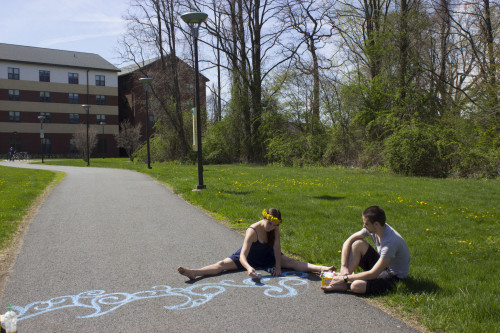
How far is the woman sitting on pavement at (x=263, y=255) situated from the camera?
17.2 feet

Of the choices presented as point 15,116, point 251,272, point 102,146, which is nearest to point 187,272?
point 251,272

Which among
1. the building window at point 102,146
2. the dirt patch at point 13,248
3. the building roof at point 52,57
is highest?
the building roof at point 52,57

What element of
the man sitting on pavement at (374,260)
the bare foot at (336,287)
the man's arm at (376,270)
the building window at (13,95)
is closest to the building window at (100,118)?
the building window at (13,95)

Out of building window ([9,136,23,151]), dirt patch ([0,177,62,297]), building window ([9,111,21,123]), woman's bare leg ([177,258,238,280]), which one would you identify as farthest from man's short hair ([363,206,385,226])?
building window ([9,111,21,123])

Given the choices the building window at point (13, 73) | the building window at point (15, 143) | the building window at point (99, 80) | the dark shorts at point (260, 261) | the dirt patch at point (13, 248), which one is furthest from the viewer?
the building window at point (99, 80)

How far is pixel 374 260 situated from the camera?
4887mm

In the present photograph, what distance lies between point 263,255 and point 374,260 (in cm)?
138

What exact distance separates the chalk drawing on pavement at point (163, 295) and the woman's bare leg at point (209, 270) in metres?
0.20

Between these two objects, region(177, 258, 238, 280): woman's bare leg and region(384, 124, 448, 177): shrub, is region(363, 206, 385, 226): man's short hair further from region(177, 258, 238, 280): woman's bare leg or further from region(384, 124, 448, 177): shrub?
region(384, 124, 448, 177): shrub

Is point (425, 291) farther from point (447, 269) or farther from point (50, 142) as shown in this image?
point (50, 142)

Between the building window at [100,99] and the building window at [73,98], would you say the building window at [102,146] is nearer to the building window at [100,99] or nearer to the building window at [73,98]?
the building window at [100,99]

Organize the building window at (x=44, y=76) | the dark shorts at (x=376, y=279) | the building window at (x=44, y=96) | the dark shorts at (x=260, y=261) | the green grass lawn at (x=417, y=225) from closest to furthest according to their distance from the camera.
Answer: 1. the green grass lawn at (x=417, y=225)
2. the dark shorts at (x=376, y=279)
3. the dark shorts at (x=260, y=261)
4. the building window at (x=44, y=76)
5. the building window at (x=44, y=96)

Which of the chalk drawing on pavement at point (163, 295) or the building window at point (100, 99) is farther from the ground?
the building window at point (100, 99)

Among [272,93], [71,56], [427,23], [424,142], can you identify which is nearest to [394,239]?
[424,142]
